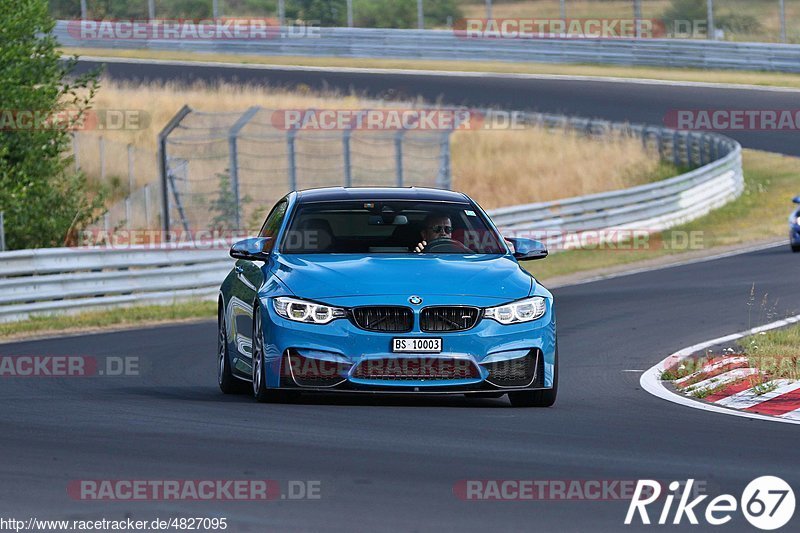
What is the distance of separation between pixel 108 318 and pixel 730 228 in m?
16.1

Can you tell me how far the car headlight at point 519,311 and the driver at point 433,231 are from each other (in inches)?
43.4

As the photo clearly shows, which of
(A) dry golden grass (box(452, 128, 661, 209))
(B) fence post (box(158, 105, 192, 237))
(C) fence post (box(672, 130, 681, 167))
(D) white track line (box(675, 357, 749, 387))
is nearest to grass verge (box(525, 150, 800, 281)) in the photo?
(C) fence post (box(672, 130, 681, 167))

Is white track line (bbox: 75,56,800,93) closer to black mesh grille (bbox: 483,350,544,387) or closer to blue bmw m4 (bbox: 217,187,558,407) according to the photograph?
blue bmw m4 (bbox: 217,187,558,407)

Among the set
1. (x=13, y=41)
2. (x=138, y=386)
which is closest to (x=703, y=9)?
(x=13, y=41)

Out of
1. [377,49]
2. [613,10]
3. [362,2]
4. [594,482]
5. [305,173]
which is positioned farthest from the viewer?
[613,10]

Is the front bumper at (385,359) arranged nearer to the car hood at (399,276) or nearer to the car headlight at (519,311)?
the car headlight at (519,311)

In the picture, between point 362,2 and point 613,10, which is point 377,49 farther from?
point 613,10

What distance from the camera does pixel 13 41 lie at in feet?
78.0

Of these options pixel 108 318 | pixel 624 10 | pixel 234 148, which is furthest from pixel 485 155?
pixel 624 10

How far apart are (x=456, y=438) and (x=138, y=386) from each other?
4.36m

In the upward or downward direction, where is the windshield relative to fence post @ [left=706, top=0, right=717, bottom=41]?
upward

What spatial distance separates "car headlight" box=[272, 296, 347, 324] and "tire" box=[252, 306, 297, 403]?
27 centimetres

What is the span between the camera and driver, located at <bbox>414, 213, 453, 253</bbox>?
37.6 feet

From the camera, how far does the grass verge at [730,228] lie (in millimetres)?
27875
